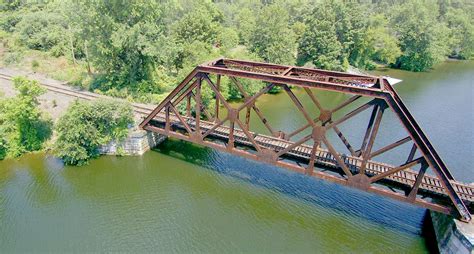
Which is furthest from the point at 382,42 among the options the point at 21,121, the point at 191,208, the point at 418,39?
the point at 21,121

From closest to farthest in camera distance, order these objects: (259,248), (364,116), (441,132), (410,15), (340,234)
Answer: (259,248)
(340,234)
(441,132)
(364,116)
(410,15)

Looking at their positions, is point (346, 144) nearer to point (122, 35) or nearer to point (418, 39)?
point (122, 35)

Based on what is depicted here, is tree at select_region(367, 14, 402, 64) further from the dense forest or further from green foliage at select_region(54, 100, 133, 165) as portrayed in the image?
green foliage at select_region(54, 100, 133, 165)

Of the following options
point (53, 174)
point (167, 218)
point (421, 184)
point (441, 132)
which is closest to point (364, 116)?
point (441, 132)

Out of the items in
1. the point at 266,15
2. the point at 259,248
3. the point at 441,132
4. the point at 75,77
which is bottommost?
the point at 259,248

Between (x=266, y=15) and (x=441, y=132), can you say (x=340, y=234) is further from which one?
(x=266, y=15)

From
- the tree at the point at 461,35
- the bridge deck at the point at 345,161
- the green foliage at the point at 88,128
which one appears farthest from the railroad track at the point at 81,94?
the tree at the point at 461,35

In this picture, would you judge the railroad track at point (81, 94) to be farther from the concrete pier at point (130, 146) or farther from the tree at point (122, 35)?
the concrete pier at point (130, 146)
